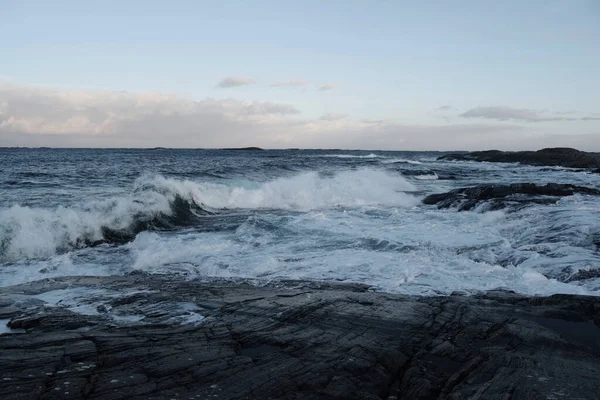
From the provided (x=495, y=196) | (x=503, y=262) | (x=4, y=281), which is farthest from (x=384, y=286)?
(x=495, y=196)

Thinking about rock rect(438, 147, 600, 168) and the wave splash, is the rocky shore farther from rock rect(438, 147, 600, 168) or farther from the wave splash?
the wave splash

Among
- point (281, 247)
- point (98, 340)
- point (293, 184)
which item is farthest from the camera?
point (293, 184)

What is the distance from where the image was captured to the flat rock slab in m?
3.94

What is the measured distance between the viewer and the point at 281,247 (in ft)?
38.2

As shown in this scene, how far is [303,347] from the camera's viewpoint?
4.82 metres

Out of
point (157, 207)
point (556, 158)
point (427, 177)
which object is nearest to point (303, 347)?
point (157, 207)

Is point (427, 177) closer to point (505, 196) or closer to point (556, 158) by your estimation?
point (505, 196)

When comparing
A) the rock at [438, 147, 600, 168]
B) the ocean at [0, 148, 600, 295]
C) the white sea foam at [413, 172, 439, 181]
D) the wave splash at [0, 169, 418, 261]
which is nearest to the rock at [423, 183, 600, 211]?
the ocean at [0, 148, 600, 295]

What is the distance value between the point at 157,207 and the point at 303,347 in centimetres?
1284

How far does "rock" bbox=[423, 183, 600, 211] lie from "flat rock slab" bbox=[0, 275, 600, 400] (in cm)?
1175

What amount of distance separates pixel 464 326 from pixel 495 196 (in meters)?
15.2

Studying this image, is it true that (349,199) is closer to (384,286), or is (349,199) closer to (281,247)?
(281,247)

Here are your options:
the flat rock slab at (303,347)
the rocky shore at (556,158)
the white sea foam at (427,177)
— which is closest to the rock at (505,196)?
the flat rock slab at (303,347)

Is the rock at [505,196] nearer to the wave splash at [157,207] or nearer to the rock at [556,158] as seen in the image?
the wave splash at [157,207]
